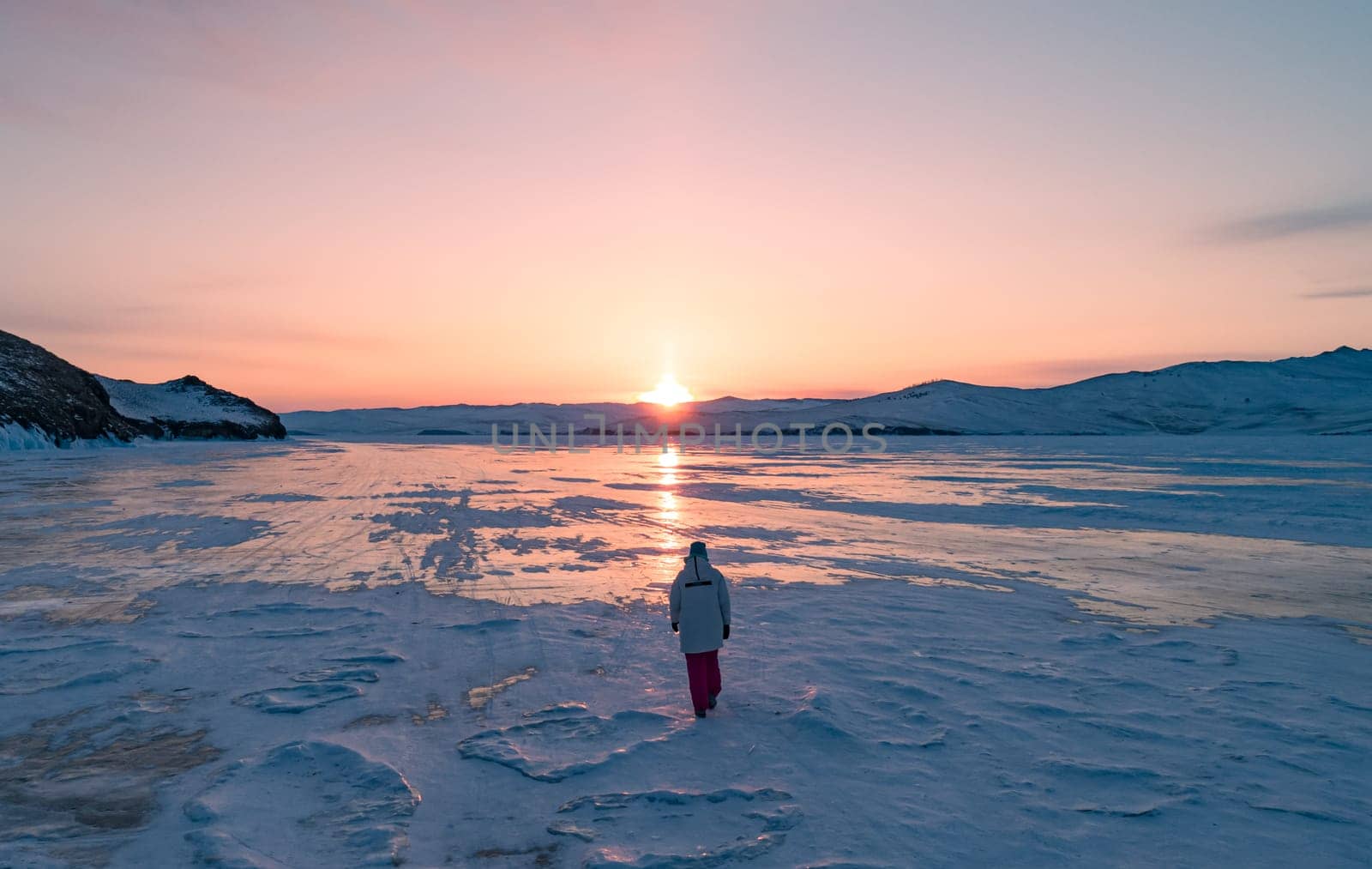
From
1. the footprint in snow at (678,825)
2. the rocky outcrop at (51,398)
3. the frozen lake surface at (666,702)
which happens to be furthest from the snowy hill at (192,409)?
the footprint in snow at (678,825)

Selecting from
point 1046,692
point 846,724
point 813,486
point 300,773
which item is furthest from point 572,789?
point 813,486

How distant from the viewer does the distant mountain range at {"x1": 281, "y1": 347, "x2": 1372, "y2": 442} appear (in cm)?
12088

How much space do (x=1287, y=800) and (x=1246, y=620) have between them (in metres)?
5.41

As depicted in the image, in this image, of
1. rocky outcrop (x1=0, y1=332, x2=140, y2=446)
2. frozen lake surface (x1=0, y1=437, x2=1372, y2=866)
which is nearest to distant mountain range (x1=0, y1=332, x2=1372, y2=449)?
rocky outcrop (x1=0, y1=332, x2=140, y2=446)

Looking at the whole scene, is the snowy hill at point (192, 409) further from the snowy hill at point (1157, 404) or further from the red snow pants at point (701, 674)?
the snowy hill at point (1157, 404)

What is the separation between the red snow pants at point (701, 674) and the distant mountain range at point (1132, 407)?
107m

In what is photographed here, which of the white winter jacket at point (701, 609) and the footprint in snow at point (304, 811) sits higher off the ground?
the white winter jacket at point (701, 609)

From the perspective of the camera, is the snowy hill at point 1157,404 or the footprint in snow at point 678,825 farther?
the snowy hill at point 1157,404

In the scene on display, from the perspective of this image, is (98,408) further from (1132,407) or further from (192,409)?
(1132,407)

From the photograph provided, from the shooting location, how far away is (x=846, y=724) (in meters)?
6.25

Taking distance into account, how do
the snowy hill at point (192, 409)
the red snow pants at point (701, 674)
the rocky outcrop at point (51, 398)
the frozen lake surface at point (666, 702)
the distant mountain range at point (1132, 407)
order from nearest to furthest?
the frozen lake surface at point (666, 702) < the red snow pants at point (701, 674) < the rocky outcrop at point (51, 398) < the snowy hill at point (192, 409) < the distant mountain range at point (1132, 407)

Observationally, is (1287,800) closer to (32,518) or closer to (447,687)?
(447,687)

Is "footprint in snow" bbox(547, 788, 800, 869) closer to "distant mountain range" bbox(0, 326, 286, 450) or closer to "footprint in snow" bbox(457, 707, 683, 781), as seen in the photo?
"footprint in snow" bbox(457, 707, 683, 781)

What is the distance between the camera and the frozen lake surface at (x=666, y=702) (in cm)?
463
